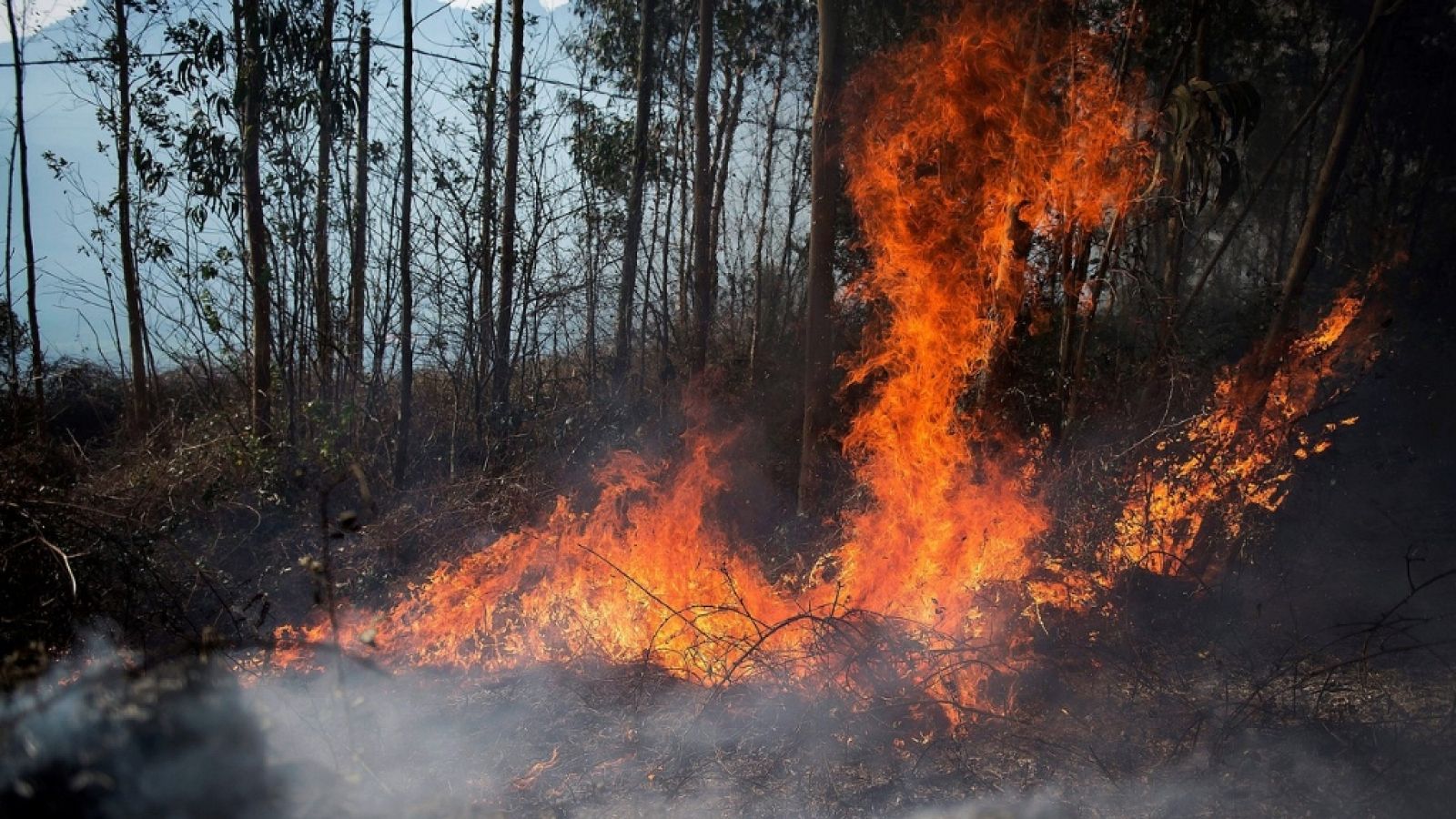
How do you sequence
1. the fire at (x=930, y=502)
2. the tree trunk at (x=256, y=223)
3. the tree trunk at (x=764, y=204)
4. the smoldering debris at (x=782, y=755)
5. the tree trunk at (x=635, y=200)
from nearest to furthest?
1. the smoldering debris at (x=782, y=755)
2. the fire at (x=930, y=502)
3. the tree trunk at (x=256, y=223)
4. the tree trunk at (x=635, y=200)
5. the tree trunk at (x=764, y=204)

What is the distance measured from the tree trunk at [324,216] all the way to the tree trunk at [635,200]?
12.8 ft

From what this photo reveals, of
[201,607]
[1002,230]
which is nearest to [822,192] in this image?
[1002,230]

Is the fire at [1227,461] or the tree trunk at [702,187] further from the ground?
the tree trunk at [702,187]

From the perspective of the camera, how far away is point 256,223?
10562 mm

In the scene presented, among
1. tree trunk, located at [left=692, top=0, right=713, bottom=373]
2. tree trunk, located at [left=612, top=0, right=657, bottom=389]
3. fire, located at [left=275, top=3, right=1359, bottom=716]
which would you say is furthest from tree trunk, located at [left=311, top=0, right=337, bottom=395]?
tree trunk, located at [left=692, top=0, right=713, bottom=373]

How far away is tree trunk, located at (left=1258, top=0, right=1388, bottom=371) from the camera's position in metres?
7.05

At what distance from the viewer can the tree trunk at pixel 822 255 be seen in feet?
31.0

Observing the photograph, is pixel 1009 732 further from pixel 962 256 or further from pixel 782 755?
pixel 962 256

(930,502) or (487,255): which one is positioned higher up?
(487,255)

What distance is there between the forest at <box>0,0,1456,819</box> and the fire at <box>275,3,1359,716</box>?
0.04 metres

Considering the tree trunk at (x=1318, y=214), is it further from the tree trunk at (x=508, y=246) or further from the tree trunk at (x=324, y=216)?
the tree trunk at (x=324, y=216)

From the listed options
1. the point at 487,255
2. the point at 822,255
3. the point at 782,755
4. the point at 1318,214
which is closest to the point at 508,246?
the point at 487,255

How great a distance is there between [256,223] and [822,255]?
695cm

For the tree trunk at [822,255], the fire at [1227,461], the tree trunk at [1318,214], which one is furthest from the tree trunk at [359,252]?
the tree trunk at [1318,214]
